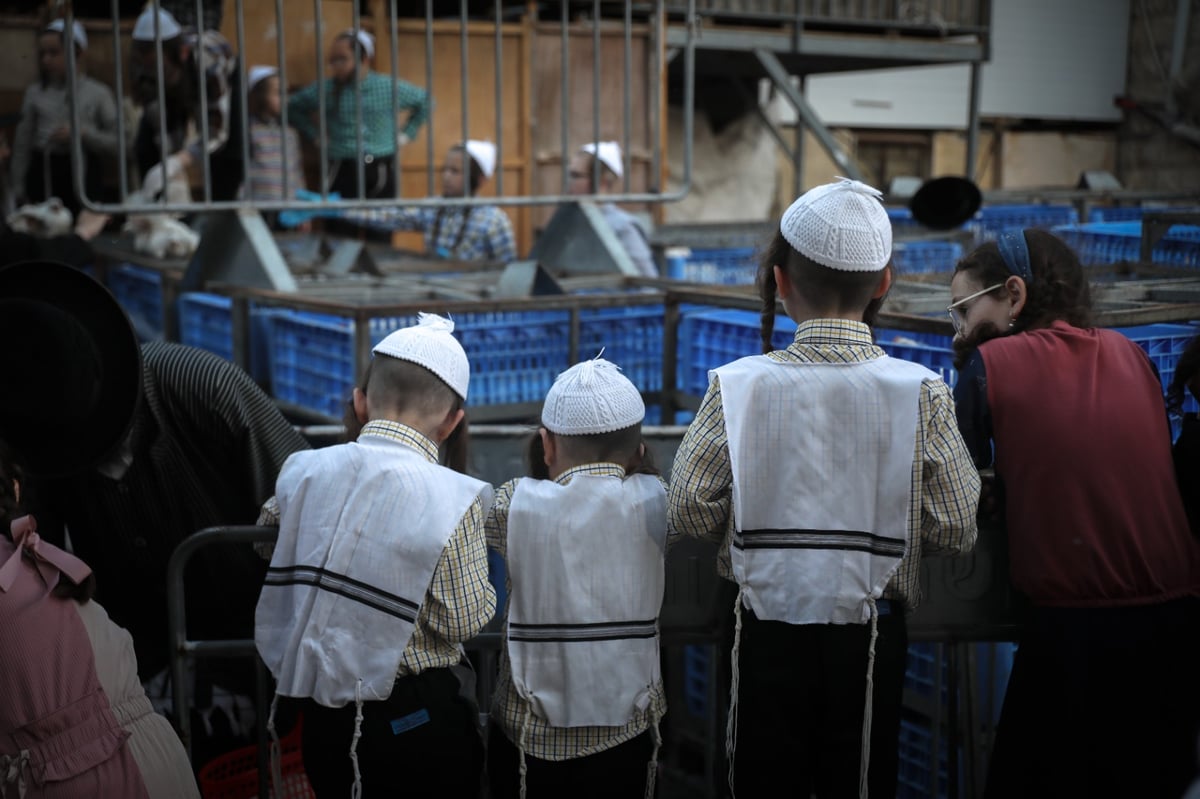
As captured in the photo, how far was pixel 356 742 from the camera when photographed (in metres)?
2.43

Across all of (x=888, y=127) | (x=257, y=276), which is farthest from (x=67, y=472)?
(x=888, y=127)

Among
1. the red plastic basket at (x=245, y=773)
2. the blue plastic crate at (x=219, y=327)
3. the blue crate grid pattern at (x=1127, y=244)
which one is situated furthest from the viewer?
the blue crate grid pattern at (x=1127, y=244)

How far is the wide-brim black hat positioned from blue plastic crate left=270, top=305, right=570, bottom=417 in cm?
165

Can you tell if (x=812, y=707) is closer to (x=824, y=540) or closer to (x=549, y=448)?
(x=824, y=540)

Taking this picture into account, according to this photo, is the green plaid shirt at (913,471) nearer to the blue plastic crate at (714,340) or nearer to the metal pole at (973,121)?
the blue plastic crate at (714,340)

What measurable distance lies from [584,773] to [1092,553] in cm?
108

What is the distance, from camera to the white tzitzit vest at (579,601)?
250 centimetres

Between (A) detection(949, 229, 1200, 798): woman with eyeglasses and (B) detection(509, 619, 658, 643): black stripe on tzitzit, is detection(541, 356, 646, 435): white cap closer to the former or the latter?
(B) detection(509, 619, 658, 643): black stripe on tzitzit

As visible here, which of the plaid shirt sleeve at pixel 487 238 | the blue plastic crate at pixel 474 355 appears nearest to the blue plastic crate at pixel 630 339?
the blue plastic crate at pixel 474 355

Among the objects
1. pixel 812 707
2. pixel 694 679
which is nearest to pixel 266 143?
pixel 694 679

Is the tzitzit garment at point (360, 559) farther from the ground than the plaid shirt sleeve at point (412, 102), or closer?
closer

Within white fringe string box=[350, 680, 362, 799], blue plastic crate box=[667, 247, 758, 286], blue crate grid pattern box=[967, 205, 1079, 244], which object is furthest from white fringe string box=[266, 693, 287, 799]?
blue crate grid pattern box=[967, 205, 1079, 244]

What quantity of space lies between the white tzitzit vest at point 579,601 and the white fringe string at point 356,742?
0.30 metres

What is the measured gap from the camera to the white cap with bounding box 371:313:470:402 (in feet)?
8.34
